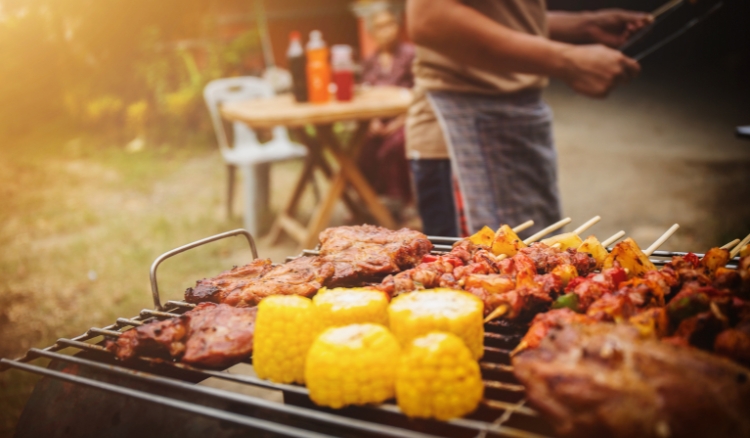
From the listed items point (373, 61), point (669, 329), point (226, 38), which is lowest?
point (669, 329)

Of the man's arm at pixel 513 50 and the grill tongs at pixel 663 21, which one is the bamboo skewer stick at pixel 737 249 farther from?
the grill tongs at pixel 663 21

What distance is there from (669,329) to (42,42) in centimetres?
1921

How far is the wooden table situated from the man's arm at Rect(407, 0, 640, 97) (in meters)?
2.33

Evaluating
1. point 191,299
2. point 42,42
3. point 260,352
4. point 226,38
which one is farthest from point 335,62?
point 42,42

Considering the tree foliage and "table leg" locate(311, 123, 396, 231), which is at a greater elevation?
the tree foliage

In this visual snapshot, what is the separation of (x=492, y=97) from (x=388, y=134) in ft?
14.1

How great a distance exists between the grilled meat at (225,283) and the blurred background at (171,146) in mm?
2691

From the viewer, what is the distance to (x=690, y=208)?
22.8 feet

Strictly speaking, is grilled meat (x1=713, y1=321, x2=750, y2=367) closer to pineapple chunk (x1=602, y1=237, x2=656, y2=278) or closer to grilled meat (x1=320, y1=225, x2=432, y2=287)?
pineapple chunk (x1=602, y1=237, x2=656, y2=278)

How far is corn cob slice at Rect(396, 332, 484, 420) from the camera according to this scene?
139 cm

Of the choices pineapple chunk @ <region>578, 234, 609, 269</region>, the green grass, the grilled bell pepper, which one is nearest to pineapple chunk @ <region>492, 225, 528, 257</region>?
pineapple chunk @ <region>578, 234, 609, 269</region>

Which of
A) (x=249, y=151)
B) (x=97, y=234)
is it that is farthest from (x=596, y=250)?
(x=97, y=234)

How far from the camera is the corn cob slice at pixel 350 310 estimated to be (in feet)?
5.61

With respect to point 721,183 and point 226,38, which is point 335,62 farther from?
point 226,38
